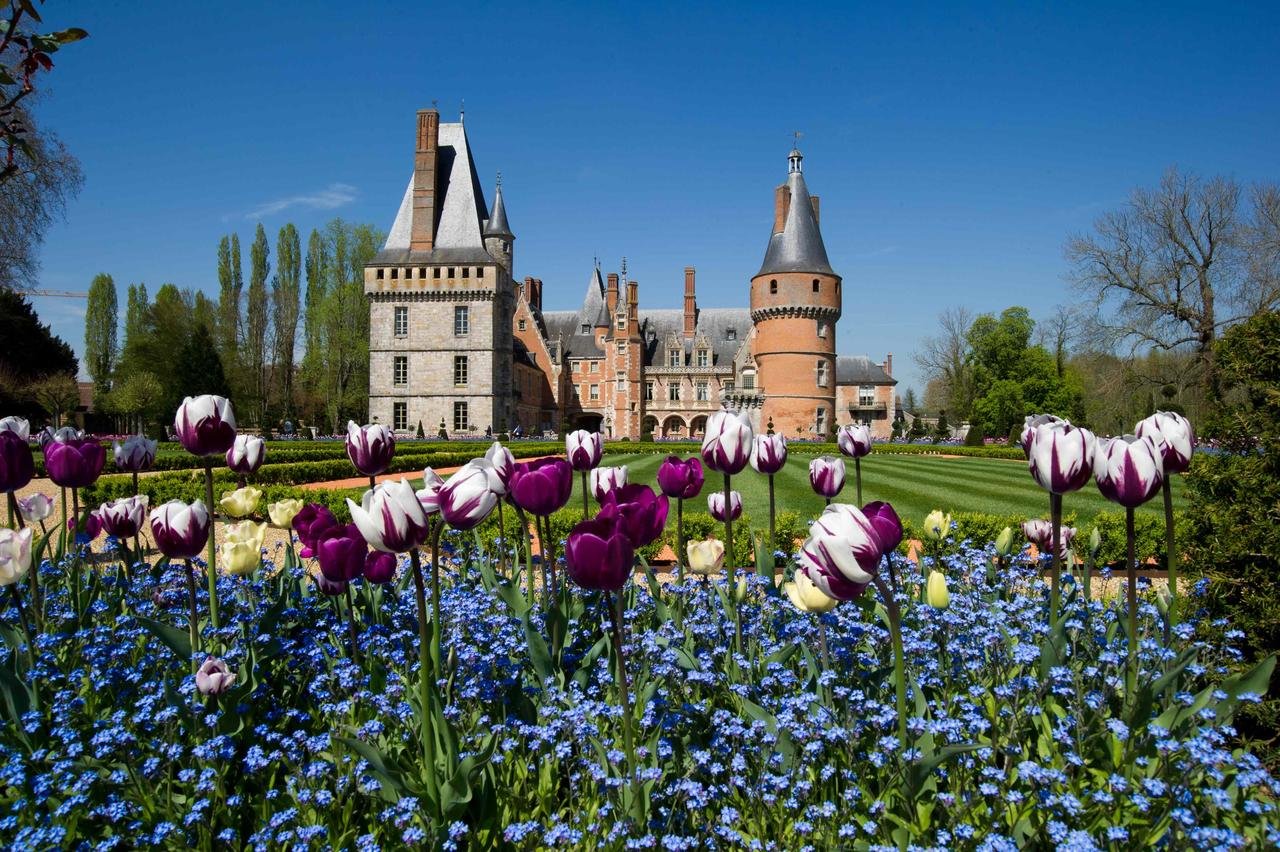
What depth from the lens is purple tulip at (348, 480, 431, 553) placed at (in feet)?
6.41

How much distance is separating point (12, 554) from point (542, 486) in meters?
1.93

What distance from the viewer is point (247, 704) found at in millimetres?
2680

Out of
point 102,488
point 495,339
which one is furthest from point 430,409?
point 102,488

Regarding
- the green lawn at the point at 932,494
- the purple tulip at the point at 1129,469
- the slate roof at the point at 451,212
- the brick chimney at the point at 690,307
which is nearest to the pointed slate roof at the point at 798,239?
the brick chimney at the point at 690,307

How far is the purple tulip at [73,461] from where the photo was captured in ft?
11.0

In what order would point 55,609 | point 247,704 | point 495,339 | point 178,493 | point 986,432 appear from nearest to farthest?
point 247,704
point 55,609
point 178,493
point 495,339
point 986,432

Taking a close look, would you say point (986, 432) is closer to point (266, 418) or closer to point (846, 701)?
point (266, 418)

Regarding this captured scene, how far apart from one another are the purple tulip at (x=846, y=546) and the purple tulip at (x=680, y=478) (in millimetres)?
1264

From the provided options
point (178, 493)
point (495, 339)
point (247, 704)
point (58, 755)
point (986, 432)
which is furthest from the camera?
point (986, 432)

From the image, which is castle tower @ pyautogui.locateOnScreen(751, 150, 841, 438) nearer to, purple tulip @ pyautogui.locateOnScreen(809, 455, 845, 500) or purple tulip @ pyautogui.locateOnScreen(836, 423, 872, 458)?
purple tulip @ pyautogui.locateOnScreen(836, 423, 872, 458)

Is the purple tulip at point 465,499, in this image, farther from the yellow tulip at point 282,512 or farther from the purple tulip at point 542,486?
the yellow tulip at point 282,512

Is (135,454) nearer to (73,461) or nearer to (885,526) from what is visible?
(73,461)

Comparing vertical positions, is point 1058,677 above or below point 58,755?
above

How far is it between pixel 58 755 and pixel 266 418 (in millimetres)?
45366
